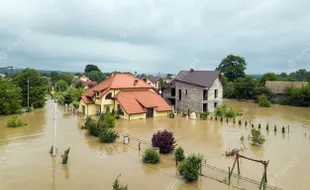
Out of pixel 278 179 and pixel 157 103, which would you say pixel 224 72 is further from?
pixel 278 179

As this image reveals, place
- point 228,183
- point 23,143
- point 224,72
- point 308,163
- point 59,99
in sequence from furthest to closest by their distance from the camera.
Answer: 1. point 224,72
2. point 59,99
3. point 23,143
4. point 308,163
5. point 228,183

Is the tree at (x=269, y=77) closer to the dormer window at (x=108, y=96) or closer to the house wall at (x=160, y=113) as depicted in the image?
the house wall at (x=160, y=113)

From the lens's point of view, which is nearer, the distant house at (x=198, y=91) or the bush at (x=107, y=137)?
the bush at (x=107, y=137)

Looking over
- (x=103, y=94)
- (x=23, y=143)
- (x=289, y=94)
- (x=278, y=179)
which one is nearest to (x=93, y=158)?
(x=23, y=143)

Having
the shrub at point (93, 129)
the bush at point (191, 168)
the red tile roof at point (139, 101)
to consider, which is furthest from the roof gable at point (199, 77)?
the bush at point (191, 168)

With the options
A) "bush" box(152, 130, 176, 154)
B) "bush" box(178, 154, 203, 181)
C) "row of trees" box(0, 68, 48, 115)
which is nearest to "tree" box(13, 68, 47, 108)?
"row of trees" box(0, 68, 48, 115)

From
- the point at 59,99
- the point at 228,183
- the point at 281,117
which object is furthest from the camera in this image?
the point at 59,99

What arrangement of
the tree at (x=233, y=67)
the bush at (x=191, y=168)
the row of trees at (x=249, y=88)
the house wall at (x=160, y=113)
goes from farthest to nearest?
the tree at (x=233, y=67) < the row of trees at (x=249, y=88) < the house wall at (x=160, y=113) < the bush at (x=191, y=168)

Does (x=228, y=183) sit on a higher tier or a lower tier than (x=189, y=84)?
lower
